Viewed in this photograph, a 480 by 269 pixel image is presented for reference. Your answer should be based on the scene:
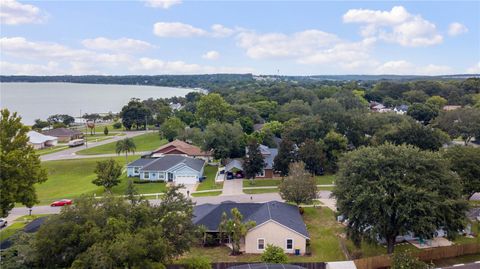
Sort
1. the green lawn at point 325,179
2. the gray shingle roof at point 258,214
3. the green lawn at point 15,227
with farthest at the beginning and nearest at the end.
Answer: the green lawn at point 325,179 → the green lawn at point 15,227 → the gray shingle roof at point 258,214

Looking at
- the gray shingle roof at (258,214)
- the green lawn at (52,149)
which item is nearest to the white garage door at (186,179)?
the gray shingle roof at (258,214)

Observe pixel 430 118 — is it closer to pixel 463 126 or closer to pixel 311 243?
pixel 463 126

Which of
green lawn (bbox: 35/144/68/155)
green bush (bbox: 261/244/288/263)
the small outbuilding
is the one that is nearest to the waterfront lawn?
green lawn (bbox: 35/144/68/155)

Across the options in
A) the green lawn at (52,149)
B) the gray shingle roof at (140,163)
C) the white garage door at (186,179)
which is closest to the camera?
the white garage door at (186,179)

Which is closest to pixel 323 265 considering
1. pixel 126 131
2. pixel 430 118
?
pixel 430 118

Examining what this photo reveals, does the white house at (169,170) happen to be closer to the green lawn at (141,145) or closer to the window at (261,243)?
the green lawn at (141,145)

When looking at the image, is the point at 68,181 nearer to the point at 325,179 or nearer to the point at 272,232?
the point at 325,179

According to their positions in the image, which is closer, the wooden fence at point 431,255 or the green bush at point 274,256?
the wooden fence at point 431,255

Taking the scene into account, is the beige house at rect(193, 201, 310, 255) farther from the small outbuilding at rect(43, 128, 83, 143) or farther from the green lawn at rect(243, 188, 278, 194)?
the small outbuilding at rect(43, 128, 83, 143)
